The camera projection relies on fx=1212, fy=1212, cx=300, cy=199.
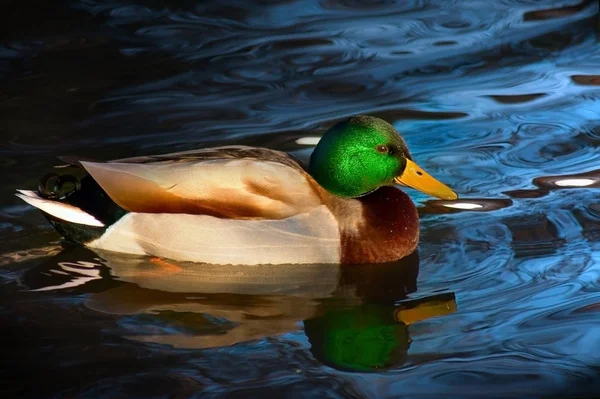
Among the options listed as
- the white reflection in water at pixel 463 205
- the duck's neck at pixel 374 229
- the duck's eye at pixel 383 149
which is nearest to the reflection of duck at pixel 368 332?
the duck's neck at pixel 374 229

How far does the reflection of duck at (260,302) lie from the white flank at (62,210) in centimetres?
20

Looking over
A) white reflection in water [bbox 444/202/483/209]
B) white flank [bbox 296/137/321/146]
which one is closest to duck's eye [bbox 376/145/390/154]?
white reflection in water [bbox 444/202/483/209]

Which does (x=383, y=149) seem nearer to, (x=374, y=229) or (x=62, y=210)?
(x=374, y=229)

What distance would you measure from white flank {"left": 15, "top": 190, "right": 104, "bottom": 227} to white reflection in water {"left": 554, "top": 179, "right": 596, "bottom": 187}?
2586 millimetres

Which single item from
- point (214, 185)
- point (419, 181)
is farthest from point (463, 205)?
point (214, 185)

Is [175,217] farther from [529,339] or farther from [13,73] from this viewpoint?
[13,73]

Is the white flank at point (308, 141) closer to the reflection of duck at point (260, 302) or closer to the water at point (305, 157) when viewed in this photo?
the water at point (305, 157)

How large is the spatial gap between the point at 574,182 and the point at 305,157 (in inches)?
62.1

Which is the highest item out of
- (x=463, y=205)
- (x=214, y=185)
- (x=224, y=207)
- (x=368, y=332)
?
(x=214, y=185)

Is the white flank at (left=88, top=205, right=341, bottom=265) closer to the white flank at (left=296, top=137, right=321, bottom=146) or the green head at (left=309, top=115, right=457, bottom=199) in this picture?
the green head at (left=309, top=115, right=457, bottom=199)

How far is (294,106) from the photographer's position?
8.24m

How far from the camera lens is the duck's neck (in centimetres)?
591

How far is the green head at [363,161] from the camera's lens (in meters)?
5.93

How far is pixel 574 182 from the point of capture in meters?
6.81
